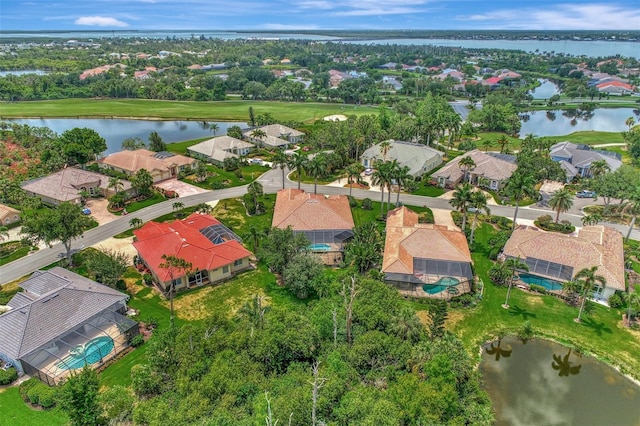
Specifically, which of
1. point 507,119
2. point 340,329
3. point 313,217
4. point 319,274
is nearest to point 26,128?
point 313,217

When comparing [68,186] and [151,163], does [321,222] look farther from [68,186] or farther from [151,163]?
[68,186]

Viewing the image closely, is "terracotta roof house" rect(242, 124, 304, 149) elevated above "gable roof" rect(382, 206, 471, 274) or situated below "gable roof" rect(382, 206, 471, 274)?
above

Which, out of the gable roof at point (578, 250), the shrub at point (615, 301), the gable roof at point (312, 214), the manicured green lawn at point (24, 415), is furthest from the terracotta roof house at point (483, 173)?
the manicured green lawn at point (24, 415)

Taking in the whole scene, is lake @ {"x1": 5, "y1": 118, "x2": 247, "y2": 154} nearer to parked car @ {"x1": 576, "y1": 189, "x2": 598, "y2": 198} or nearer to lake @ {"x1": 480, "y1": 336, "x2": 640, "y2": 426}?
parked car @ {"x1": 576, "y1": 189, "x2": 598, "y2": 198}

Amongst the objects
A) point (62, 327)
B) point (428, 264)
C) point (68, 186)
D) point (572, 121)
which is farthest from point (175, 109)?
point (572, 121)

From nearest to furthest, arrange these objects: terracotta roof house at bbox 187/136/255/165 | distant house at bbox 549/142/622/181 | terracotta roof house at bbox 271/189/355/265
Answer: terracotta roof house at bbox 271/189/355/265
distant house at bbox 549/142/622/181
terracotta roof house at bbox 187/136/255/165

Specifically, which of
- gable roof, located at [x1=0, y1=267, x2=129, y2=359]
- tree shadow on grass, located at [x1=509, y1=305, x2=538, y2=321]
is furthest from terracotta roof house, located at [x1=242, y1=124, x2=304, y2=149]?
tree shadow on grass, located at [x1=509, y1=305, x2=538, y2=321]
